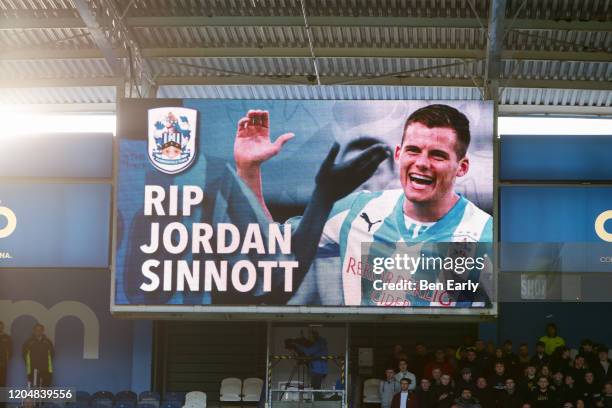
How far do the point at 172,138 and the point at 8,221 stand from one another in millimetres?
3905

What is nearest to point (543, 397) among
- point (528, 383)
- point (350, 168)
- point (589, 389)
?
point (528, 383)

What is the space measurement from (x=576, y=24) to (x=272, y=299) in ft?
26.3

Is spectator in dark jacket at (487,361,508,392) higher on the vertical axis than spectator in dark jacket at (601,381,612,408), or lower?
higher

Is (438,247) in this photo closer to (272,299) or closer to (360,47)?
(272,299)

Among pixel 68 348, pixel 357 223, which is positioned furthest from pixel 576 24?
pixel 68 348

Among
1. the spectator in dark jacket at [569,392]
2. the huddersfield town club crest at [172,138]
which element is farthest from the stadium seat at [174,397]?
the spectator in dark jacket at [569,392]

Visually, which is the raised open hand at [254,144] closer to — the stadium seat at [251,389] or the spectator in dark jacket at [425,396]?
the spectator in dark jacket at [425,396]

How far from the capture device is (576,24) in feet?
67.5

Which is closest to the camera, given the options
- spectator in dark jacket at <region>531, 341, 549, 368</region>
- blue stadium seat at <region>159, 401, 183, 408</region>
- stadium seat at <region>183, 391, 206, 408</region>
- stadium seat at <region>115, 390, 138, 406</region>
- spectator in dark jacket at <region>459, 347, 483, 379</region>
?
spectator in dark jacket at <region>459, 347, 483, 379</region>

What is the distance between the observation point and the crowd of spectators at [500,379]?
19.1 metres

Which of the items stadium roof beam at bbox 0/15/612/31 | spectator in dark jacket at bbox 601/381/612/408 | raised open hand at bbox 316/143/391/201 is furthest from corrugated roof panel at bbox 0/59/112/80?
spectator in dark jacket at bbox 601/381/612/408

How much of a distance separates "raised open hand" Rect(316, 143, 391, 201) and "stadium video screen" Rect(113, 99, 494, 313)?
2 centimetres

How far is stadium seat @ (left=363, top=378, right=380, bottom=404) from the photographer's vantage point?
21.2 metres

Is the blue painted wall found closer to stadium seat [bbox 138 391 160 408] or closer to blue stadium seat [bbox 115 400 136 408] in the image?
stadium seat [bbox 138 391 160 408]
